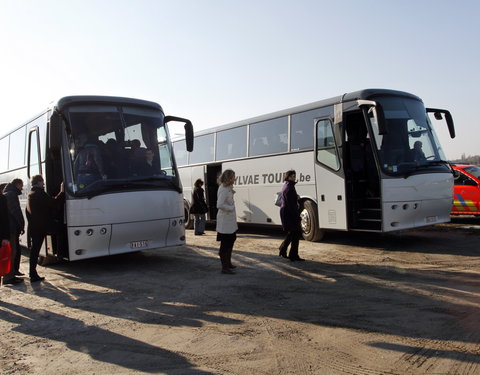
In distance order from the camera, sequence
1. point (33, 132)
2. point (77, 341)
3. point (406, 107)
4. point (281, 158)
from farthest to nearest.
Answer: point (281, 158), point (406, 107), point (33, 132), point (77, 341)

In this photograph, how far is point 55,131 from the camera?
8.66 metres

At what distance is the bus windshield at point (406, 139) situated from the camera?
10461mm

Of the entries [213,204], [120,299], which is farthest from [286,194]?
[213,204]

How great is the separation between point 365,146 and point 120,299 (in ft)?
24.6

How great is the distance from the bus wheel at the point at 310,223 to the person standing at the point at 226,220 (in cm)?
408

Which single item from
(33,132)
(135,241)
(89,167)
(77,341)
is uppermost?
(33,132)

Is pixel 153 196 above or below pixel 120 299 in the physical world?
above

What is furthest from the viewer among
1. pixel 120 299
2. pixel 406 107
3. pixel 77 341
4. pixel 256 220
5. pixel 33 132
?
pixel 256 220

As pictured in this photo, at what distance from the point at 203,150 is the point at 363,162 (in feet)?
24.5

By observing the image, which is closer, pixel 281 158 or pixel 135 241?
pixel 135 241

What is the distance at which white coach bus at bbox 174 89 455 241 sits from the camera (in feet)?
34.1

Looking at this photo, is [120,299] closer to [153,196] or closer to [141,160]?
[153,196]

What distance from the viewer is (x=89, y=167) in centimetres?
886

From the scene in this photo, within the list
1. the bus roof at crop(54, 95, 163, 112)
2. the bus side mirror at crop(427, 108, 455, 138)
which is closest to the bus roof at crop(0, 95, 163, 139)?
the bus roof at crop(54, 95, 163, 112)
